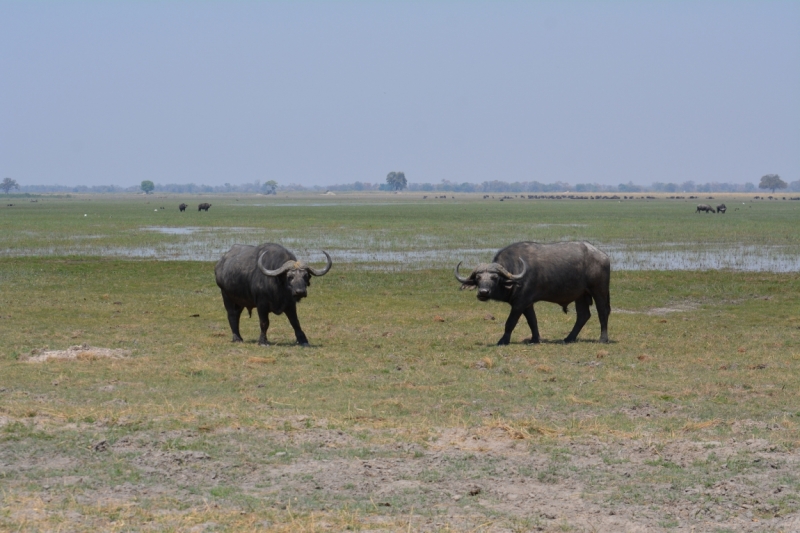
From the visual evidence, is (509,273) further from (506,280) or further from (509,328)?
(509,328)

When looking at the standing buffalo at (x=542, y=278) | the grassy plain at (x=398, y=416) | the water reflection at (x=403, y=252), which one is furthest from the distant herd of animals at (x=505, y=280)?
the water reflection at (x=403, y=252)

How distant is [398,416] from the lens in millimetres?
9945

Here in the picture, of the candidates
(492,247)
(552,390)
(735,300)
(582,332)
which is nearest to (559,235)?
(492,247)

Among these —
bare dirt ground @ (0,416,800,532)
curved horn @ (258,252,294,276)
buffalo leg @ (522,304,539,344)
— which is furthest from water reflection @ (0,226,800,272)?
bare dirt ground @ (0,416,800,532)

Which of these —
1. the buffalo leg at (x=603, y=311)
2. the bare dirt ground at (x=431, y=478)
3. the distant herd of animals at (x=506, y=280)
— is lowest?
the bare dirt ground at (x=431, y=478)

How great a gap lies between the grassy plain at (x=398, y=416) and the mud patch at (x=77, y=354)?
0.17m

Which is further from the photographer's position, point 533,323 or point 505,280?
point 533,323

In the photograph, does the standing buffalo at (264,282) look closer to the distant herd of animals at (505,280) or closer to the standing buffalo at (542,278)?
the distant herd of animals at (505,280)

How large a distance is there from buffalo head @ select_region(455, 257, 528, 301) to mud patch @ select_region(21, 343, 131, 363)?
512 centimetres

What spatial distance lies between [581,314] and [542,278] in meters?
1.08

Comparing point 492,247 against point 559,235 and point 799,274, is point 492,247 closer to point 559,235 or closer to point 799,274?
point 559,235

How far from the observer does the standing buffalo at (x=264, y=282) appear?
14.7 metres

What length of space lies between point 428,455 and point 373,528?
1840 mm

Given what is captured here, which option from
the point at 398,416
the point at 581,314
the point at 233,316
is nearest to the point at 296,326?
the point at 233,316
